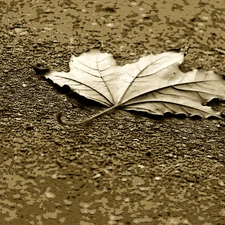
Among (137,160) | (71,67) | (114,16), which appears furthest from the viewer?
(114,16)

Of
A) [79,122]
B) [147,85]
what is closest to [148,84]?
[147,85]

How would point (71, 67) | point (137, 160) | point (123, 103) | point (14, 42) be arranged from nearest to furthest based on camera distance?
point (137, 160) < point (123, 103) < point (71, 67) < point (14, 42)

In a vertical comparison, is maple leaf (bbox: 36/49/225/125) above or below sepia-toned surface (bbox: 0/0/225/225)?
above

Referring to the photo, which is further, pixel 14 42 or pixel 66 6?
pixel 66 6

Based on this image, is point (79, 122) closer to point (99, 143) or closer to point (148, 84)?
point (99, 143)

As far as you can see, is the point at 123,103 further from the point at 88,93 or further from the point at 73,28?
the point at 73,28

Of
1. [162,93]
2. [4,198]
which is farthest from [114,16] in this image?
[4,198]
